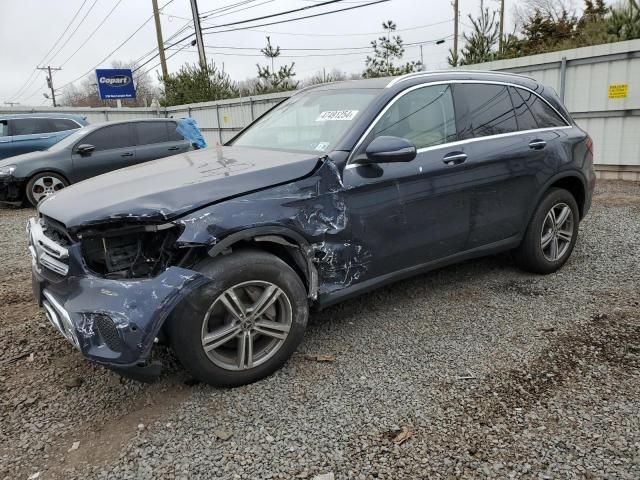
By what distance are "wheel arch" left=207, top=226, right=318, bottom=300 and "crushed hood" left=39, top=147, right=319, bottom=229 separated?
231 millimetres

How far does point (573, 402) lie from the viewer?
8.43 feet

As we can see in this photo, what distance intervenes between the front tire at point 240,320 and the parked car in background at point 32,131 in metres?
9.79

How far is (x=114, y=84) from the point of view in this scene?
2548 cm

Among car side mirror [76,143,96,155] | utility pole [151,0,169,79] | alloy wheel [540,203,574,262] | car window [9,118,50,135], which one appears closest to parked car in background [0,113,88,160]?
car window [9,118,50,135]

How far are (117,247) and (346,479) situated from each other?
5.45 ft

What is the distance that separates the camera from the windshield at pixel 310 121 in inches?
131

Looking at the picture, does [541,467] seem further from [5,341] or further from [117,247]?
[5,341]

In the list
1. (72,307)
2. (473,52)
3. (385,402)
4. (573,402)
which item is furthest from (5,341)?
(473,52)

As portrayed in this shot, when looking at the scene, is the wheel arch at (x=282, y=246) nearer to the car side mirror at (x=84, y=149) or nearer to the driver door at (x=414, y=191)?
the driver door at (x=414, y=191)

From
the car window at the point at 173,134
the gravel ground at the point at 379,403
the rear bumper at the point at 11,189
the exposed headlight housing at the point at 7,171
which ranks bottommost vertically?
the gravel ground at the point at 379,403

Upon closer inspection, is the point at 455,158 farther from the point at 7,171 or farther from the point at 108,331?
the point at 7,171

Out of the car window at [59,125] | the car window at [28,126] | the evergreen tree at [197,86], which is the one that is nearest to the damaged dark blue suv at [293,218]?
the car window at [59,125]

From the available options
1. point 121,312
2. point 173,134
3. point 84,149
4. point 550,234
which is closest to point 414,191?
point 550,234

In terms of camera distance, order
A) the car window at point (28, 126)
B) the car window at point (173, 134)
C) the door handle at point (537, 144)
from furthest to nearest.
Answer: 1. the car window at point (28, 126)
2. the car window at point (173, 134)
3. the door handle at point (537, 144)
